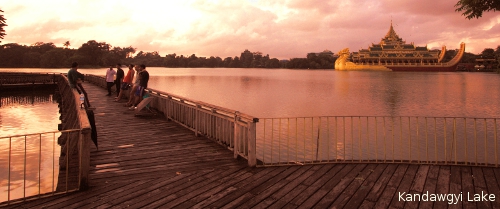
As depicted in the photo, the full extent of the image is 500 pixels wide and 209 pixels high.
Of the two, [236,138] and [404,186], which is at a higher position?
[236,138]

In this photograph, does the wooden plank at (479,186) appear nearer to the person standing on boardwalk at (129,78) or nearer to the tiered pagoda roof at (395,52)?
the person standing on boardwalk at (129,78)

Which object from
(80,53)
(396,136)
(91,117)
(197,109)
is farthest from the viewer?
(80,53)

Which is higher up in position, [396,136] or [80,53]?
[80,53]

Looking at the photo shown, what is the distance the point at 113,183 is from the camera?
→ 5.80 m

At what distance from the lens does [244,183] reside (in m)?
5.84

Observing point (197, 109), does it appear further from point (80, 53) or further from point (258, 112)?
point (80, 53)

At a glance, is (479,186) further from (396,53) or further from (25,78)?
(396,53)

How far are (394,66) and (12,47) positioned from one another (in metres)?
170

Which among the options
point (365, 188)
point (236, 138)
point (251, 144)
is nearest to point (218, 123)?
point (236, 138)

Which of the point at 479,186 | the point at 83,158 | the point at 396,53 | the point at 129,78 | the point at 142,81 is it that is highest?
the point at 396,53

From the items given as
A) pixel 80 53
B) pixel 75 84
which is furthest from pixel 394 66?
pixel 75 84

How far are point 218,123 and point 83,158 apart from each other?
150 inches

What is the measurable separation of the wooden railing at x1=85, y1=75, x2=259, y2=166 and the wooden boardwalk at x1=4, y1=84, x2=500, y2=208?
328mm

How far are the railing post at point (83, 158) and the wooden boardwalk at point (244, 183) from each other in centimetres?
15
